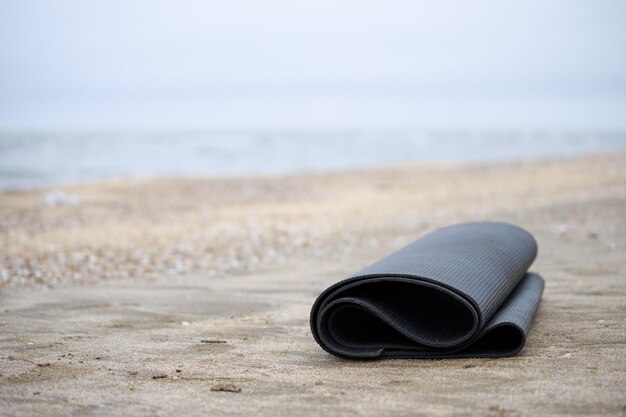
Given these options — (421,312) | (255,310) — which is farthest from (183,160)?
(421,312)

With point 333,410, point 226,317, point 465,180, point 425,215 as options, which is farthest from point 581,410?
point 465,180

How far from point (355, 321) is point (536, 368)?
3.25ft

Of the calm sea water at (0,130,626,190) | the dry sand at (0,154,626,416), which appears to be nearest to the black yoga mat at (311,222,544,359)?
the dry sand at (0,154,626,416)

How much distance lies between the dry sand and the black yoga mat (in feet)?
0.36

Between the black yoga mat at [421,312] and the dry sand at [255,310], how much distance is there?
0.11 meters

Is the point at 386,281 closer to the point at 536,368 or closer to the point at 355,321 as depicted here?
the point at 355,321

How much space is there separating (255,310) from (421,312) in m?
1.88

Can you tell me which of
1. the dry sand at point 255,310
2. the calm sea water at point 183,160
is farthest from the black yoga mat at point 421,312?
the calm sea water at point 183,160

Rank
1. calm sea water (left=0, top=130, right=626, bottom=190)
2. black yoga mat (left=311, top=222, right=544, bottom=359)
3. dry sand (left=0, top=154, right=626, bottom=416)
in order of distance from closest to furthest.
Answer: dry sand (left=0, top=154, right=626, bottom=416) → black yoga mat (left=311, top=222, right=544, bottom=359) → calm sea water (left=0, top=130, right=626, bottom=190)

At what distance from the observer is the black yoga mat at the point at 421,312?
364 cm

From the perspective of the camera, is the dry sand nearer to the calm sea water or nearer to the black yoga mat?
the black yoga mat

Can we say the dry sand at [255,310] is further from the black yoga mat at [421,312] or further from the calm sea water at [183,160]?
the calm sea water at [183,160]

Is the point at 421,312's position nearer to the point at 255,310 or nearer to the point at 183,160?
the point at 255,310

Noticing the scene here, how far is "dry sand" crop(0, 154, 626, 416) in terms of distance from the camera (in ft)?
10.2
